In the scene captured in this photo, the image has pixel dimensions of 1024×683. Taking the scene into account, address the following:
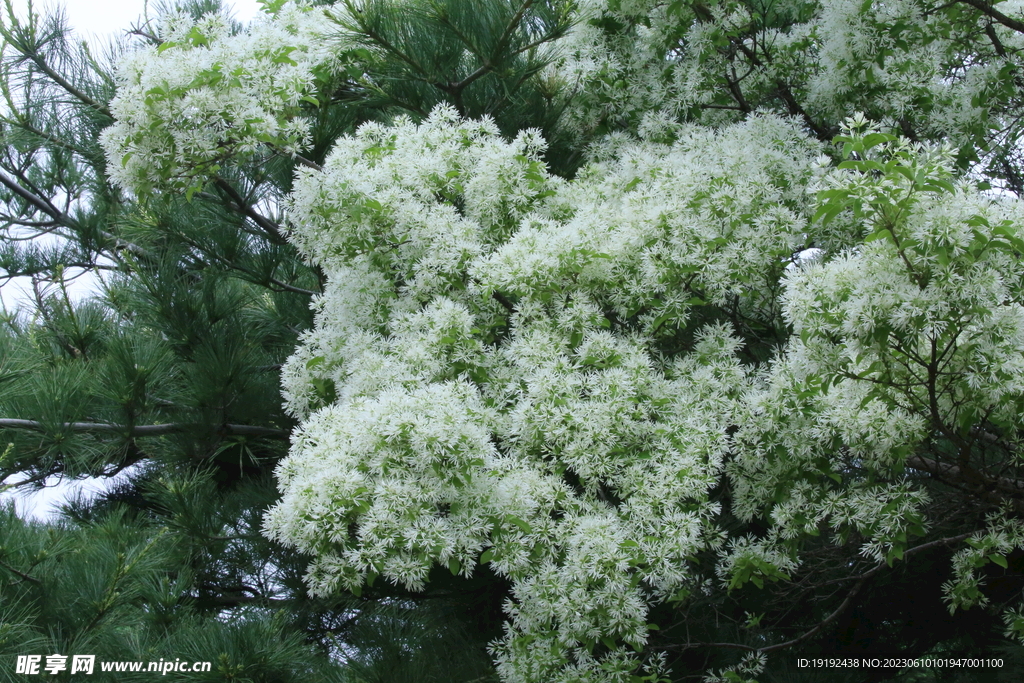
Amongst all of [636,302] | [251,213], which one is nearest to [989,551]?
[636,302]

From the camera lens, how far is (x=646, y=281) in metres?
3.63

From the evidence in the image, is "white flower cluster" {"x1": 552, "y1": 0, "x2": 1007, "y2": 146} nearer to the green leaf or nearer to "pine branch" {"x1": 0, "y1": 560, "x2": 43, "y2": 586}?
the green leaf

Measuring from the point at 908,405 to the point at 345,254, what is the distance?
2.41 metres

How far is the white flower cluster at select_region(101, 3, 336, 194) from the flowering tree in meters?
0.01

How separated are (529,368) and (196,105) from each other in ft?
6.23

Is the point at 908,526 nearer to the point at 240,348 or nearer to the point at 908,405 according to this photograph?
the point at 908,405

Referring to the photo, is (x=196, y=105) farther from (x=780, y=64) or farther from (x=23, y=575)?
(x=780, y=64)

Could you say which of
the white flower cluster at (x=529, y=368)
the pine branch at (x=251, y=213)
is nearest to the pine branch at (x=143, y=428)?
the white flower cluster at (x=529, y=368)

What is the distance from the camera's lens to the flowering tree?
2.80 meters

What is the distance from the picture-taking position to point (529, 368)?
11.3 ft

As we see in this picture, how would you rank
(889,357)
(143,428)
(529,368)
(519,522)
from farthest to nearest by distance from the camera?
1. (143,428)
2. (529,368)
3. (519,522)
4. (889,357)

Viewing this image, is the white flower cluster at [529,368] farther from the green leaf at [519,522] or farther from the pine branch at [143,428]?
the pine branch at [143,428]

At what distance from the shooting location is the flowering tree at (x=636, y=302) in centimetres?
280

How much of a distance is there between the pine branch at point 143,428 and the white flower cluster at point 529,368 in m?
0.87
